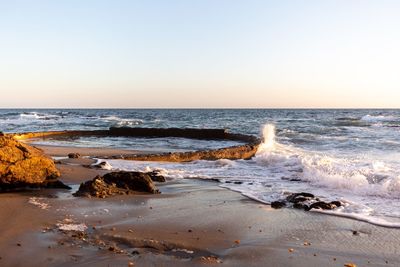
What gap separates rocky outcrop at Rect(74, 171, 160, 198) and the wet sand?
0.31 meters

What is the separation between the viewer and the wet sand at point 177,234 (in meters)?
4.80

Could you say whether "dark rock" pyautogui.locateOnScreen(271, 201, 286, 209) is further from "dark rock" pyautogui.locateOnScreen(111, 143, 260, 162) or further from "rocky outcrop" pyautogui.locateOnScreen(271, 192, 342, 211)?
"dark rock" pyautogui.locateOnScreen(111, 143, 260, 162)

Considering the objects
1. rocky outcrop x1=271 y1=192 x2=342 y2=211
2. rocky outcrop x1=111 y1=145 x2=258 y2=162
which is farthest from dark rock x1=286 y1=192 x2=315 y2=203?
rocky outcrop x1=111 y1=145 x2=258 y2=162

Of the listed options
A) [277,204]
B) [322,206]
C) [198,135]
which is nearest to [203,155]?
[277,204]

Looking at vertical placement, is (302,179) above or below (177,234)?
below

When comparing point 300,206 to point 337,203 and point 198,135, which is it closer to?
point 337,203

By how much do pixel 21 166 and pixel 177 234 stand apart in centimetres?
400

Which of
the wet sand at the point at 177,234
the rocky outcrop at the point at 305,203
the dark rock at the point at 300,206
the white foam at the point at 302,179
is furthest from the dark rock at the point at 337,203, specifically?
the wet sand at the point at 177,234

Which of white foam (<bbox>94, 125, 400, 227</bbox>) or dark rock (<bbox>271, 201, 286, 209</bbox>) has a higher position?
dark rock (<bbox>271, 201, 286, 209</bbox>)

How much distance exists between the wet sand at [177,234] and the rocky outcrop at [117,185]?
1.02 ft

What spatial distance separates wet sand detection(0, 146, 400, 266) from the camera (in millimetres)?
4801

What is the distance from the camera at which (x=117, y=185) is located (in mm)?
8727

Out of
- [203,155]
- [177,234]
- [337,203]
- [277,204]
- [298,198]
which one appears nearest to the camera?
[177,234]

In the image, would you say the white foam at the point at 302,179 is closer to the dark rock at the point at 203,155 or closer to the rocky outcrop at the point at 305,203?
the rocky outcrop at the point at 305,203
